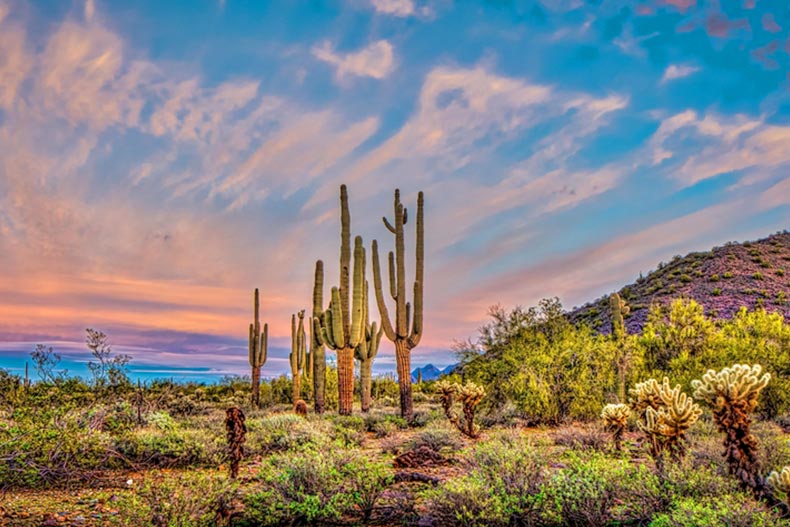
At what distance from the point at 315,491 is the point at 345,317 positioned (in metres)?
10.7

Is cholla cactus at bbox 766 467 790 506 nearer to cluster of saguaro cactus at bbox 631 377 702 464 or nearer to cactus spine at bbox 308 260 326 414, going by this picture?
cluster of saguaro cactus at bbox 631 377 702 464

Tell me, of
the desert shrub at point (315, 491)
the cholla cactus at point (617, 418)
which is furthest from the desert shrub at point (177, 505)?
the cholla cactus at point (617, 418)

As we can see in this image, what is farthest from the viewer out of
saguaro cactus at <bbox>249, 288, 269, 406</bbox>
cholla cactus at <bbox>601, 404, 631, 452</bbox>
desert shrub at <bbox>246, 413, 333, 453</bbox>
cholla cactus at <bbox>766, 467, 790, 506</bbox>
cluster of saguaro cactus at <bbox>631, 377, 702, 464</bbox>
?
saguaro cactus at <bbox>249, 288, 269, 406</bbox>

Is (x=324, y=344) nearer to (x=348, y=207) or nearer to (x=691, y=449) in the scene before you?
(x=348, y=207)

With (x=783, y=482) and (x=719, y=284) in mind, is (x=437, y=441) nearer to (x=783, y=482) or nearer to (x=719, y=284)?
(x=783, y=482)

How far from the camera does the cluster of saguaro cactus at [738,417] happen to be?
19.5 feet

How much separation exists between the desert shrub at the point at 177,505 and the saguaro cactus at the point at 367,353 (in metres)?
12.3

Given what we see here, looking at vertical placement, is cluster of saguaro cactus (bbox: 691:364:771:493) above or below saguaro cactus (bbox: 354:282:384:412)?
below

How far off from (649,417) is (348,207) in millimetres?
11954

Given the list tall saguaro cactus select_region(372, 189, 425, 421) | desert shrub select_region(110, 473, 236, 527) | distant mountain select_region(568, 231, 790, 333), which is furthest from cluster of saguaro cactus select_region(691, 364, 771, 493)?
distant mountain select_region(568, 231, 790, 333)

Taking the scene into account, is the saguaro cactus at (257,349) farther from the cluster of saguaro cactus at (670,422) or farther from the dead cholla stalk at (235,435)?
the cluster of saguaro cactus at (670,422)

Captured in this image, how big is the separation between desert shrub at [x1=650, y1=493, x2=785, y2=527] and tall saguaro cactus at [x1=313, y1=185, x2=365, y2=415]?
471 inches

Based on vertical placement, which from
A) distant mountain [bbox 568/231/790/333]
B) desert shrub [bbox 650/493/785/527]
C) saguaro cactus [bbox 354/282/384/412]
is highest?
distant mountain [bbox 568/231/790/333]

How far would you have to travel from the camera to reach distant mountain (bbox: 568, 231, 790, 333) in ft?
125
